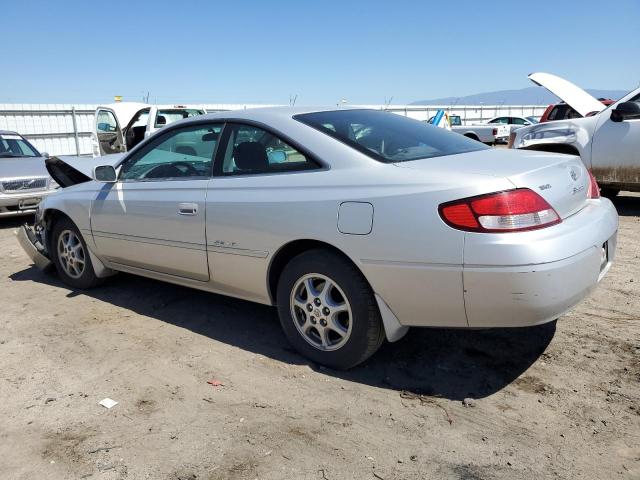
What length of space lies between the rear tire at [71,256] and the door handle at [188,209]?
4.96 ft

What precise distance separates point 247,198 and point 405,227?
115cm

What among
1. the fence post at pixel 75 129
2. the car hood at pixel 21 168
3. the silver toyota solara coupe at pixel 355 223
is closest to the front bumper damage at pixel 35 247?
the silver toyota solara coupe at pixel 355 223

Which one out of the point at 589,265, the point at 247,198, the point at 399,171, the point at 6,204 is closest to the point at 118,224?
the point at 247,198

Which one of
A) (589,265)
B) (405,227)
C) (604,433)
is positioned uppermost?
(405,227)

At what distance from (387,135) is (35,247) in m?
3.91

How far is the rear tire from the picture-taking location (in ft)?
16.3

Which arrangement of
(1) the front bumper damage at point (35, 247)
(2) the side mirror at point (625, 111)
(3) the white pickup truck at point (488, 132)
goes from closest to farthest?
(1) the front bumper damage at point (35, 247) < (2) the side mirror at point (625, 111) < (3) the white pickup truck at point (488, 132)

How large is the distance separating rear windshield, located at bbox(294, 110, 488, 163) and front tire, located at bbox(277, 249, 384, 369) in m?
0.70

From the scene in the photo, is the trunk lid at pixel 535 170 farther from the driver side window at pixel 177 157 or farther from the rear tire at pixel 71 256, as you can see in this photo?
the rear tire at pixel 71 256

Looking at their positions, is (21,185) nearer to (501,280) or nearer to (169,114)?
(169,114)

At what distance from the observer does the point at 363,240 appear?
295 cm

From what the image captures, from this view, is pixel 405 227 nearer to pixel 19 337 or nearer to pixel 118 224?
pixel 118 224

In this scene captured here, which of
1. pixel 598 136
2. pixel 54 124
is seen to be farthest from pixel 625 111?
pixel 54 124

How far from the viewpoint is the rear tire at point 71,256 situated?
4.96 meters
